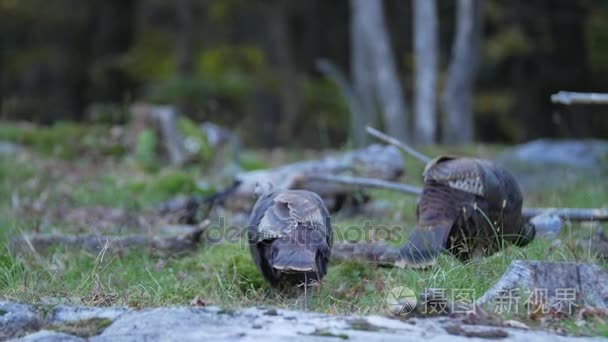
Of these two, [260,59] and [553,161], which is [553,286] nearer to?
[553,161]

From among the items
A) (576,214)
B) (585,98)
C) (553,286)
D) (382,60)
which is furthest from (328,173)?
(382,60)

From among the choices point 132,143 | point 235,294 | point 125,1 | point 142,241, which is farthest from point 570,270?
point 125,1

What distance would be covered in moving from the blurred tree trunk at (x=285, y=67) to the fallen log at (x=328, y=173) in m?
10.8

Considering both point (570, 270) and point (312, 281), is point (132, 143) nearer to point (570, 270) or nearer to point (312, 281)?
point (312, 281)

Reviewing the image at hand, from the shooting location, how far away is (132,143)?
469 inches

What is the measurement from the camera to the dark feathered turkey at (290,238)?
382 cm

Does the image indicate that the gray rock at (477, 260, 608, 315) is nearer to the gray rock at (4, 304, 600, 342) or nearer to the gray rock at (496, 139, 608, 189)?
the gray rock at (4, 304, 600, 342)

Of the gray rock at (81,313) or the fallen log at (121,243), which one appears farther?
the fallen log at (121,243)

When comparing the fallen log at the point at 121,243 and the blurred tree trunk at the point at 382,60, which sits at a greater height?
the blurred tree trunk at the point at 382,60

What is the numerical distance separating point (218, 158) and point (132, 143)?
1.61 m

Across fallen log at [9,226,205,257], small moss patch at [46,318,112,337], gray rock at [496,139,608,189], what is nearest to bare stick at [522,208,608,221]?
fallen log at [9,226,205,257]

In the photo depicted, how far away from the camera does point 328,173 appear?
7941 millimetres
